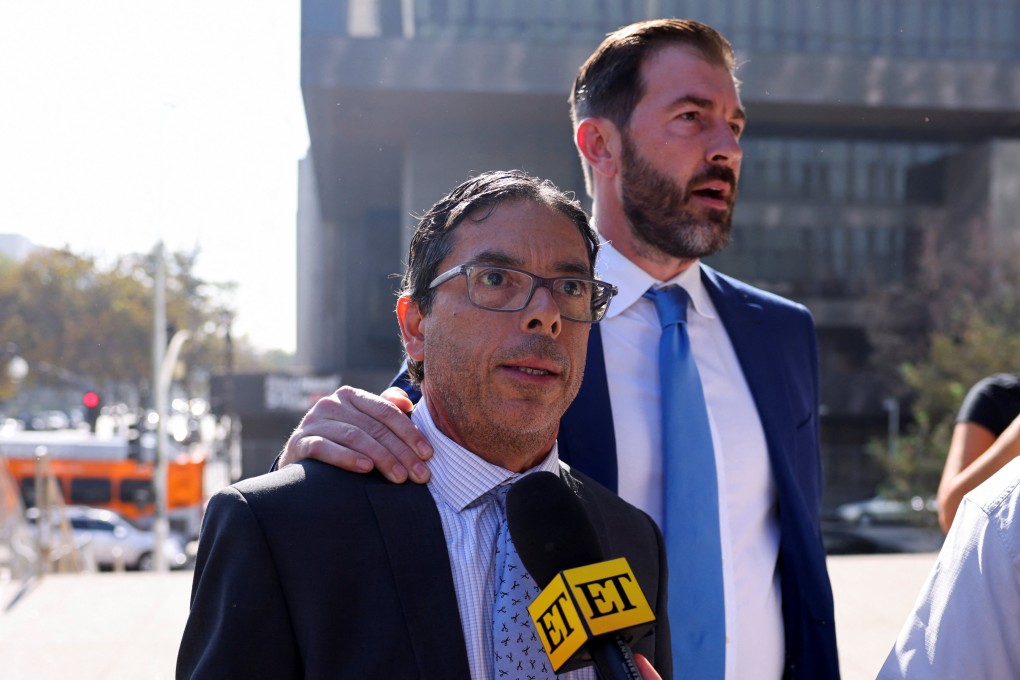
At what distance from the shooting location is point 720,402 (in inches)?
86.4

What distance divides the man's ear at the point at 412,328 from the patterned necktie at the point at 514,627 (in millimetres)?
385

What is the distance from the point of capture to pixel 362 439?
152cm

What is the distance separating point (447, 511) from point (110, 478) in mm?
27715

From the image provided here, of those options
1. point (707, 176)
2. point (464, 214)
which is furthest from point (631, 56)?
point (464, 214)

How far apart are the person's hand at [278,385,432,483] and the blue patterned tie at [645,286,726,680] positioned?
660 millimetres

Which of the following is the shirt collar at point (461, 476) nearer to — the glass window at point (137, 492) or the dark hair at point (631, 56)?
the dark hair at point (631, 56)

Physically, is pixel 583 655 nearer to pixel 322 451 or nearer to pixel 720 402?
pixel 322 451

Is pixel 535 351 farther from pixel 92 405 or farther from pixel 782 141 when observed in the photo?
pixel 782 141

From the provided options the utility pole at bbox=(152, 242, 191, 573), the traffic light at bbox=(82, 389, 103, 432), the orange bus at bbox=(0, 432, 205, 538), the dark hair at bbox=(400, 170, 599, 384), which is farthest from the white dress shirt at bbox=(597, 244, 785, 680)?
the orange bus at bbox=(0, 432, 205, 538)

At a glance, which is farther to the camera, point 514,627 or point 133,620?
point 133,620

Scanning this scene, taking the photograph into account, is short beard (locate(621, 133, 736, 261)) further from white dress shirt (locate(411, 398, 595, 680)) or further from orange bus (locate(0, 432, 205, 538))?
orange bus (locate(0, 432, 205, 538))

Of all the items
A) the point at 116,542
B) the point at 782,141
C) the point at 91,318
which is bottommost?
the point at 116,542

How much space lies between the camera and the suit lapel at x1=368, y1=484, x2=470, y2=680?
133 centimetres

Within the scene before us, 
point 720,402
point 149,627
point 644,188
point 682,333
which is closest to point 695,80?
point 644,188
